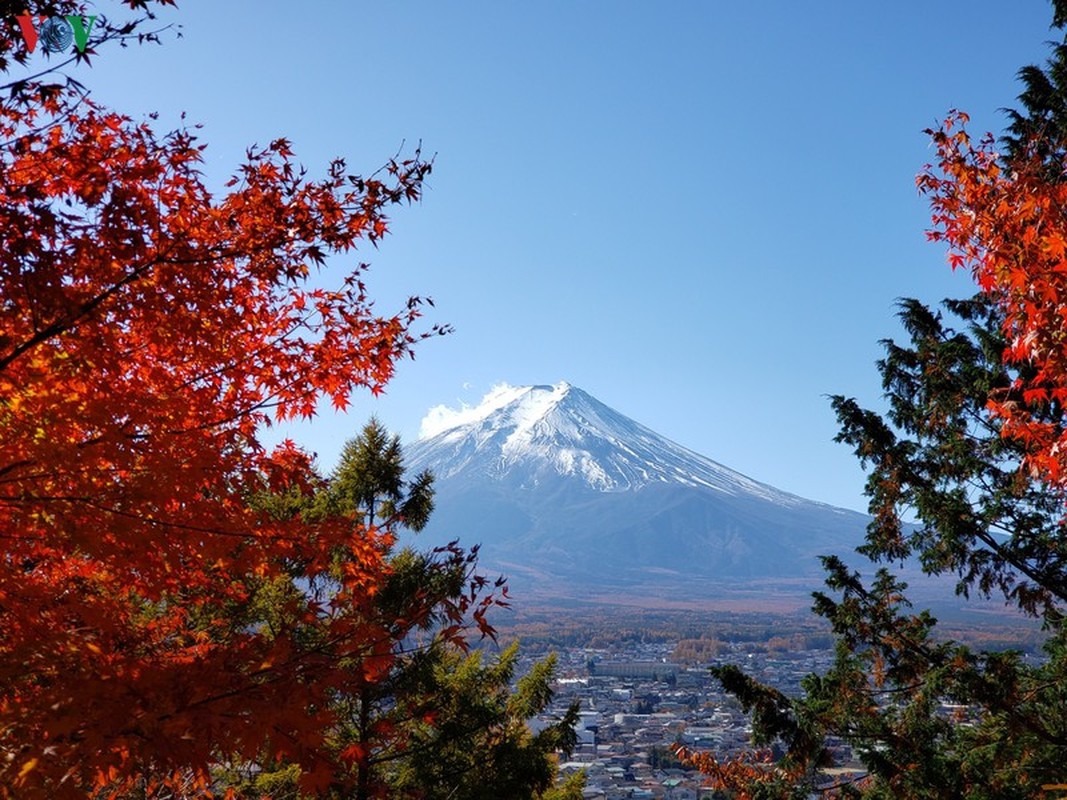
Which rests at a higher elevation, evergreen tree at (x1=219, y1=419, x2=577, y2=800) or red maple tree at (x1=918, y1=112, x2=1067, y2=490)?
red maple tree at (x1=918, y1=112, x2=1067, y2=490)

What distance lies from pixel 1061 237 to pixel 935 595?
8331 inches

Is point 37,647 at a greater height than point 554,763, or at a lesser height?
greater

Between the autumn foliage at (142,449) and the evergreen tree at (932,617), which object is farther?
the evergreen tree at (932,617)

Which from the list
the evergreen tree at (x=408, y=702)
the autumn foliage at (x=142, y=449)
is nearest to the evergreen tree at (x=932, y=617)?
the evergreen tree at (x=408, y=702)

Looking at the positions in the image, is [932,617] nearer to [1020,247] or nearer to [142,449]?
[1020,247]

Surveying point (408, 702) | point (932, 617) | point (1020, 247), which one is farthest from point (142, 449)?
point (932, 617)

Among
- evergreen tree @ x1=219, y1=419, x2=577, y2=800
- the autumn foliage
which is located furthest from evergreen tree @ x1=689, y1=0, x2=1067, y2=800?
the autumn foliage

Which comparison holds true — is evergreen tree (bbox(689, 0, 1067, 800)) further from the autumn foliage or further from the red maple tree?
the autumn foliage

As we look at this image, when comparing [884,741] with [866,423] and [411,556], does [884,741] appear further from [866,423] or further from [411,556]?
[411,556]

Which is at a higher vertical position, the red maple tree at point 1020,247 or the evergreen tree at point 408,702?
the red maple tree at point 1020,247

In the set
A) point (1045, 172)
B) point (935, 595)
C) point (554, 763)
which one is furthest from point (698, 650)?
point (935, 595)

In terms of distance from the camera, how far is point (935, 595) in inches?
7190

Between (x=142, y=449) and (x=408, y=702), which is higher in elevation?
(x=142, y=449)

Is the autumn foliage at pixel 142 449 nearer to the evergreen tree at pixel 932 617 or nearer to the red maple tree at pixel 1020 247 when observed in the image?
the red maple tree at pixel 1020 247
